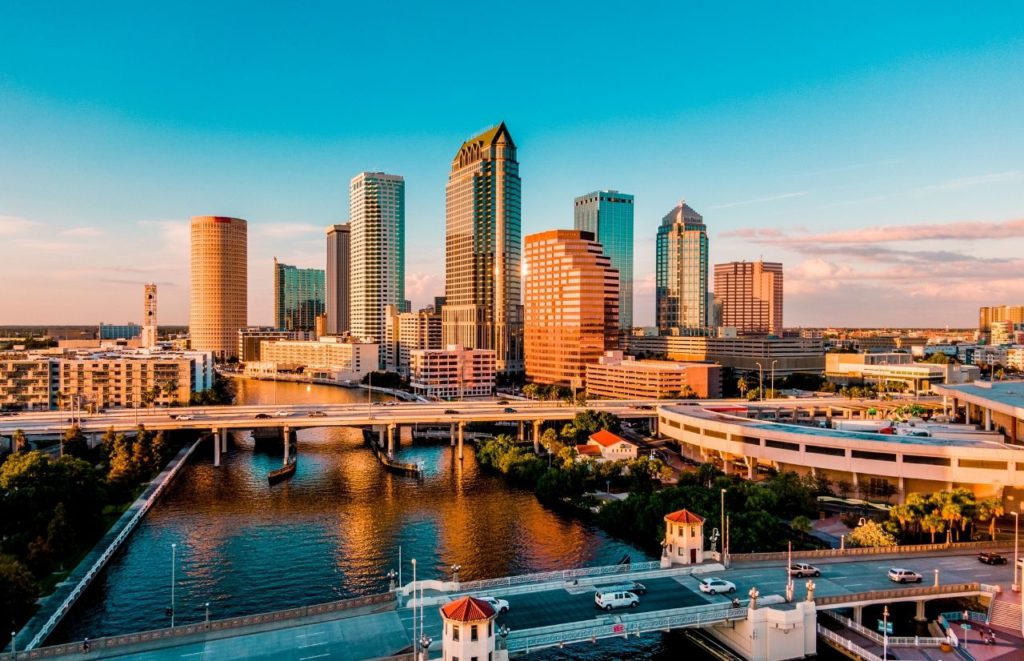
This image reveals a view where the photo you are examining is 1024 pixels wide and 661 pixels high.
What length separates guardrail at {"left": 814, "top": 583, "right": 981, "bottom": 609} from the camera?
45.4 m

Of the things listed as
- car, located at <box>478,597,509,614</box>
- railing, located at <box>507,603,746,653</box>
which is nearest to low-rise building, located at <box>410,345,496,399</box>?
car, located at <box>478,597,509,614</box>

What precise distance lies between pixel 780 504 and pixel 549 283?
128m

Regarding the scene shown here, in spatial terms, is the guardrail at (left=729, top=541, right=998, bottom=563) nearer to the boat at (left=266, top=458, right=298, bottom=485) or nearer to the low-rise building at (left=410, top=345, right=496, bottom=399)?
the boat at (left=266, top=458, right=298, bottom=485)

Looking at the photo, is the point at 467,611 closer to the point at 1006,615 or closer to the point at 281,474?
the point at 1006,615

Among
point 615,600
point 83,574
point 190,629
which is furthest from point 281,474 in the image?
point 615,600

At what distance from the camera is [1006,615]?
153 feet

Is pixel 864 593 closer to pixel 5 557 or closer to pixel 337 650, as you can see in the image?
pixel 337 650

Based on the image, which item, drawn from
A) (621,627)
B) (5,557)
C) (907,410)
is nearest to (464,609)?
(621,627)

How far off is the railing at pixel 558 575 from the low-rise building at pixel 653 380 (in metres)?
112

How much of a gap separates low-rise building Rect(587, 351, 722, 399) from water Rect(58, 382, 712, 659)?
74.6 m

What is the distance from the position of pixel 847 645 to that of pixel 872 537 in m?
17.8

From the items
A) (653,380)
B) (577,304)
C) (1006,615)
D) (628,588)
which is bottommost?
(1006,615)

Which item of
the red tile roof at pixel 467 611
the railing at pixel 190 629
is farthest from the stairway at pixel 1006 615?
the railing at pixel 190 629

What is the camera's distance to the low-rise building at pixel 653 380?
539 feet
